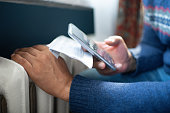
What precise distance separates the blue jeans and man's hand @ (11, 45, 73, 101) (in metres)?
0.22

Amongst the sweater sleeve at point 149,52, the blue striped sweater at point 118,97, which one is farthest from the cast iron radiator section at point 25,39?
the sweater sleeve at point 149,52

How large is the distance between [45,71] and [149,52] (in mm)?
549

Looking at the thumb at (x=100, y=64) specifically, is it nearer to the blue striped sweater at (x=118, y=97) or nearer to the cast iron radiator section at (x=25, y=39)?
the blue striped sweater at (x=118, y=97)

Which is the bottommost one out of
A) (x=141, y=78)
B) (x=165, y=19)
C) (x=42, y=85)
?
(x=141, y=78)

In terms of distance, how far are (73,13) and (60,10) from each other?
0.12 metres

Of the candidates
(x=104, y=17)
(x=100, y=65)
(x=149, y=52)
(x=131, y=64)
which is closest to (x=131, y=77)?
(x=131, y=64)

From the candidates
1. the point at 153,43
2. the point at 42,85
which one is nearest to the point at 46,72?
the point at 42,85

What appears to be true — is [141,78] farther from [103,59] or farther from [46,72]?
[46,72]

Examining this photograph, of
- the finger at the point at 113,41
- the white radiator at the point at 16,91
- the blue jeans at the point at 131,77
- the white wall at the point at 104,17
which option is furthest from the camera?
the white wall at the point at 104,17

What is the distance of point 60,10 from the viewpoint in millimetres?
813

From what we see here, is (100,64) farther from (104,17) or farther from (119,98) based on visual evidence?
(104,17)

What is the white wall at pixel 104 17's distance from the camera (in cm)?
107

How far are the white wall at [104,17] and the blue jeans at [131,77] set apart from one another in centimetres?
45

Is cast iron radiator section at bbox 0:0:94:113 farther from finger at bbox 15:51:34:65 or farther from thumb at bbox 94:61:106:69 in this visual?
thumb at bbox 94:61:106:69
